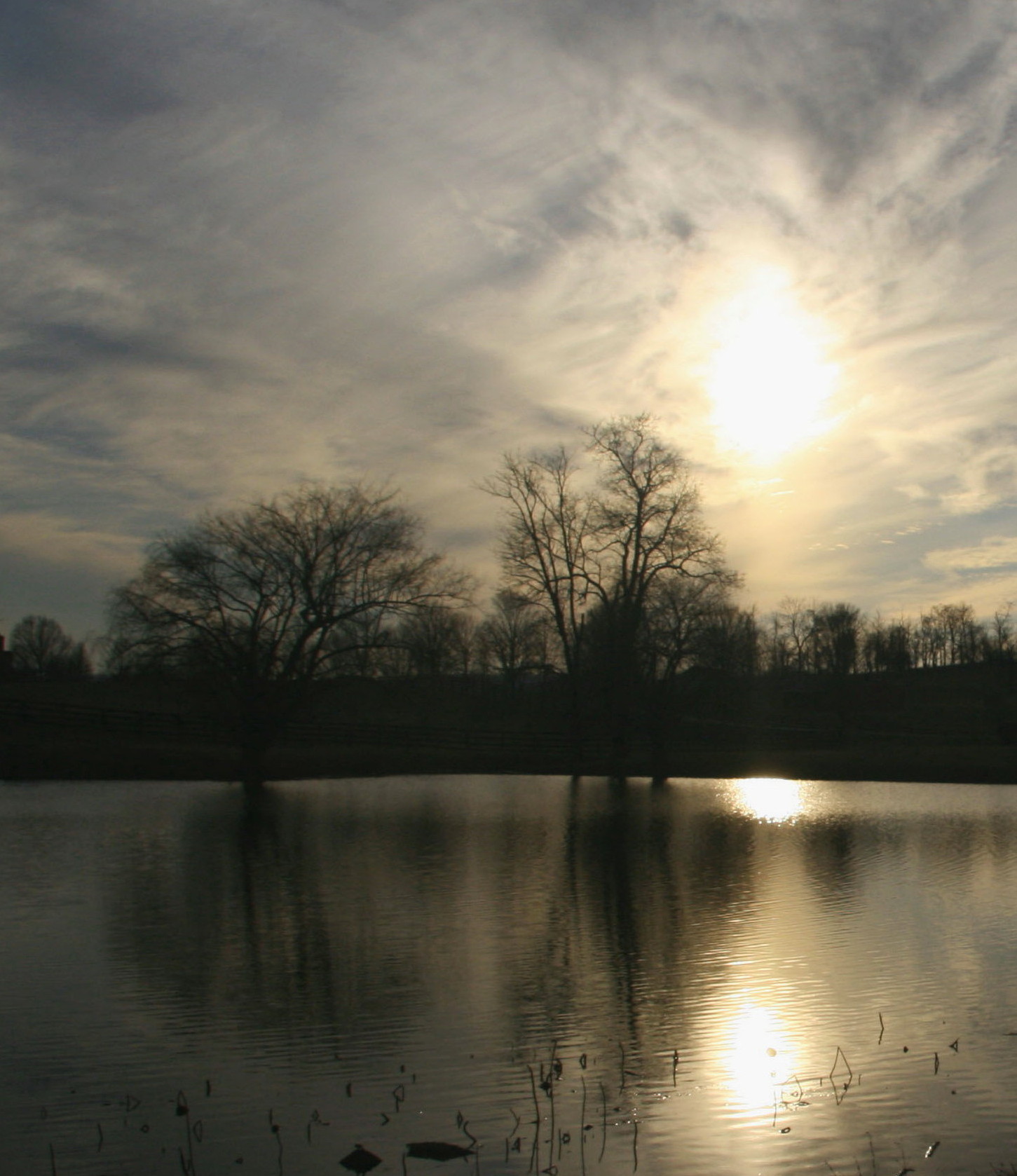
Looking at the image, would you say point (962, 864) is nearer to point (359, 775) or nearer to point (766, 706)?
point (359, 775)

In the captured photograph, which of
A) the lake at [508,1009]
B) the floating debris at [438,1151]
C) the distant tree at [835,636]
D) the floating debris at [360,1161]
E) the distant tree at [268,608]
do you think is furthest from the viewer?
the distant tree at [835,636]

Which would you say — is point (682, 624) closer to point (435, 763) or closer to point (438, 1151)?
point (435, 763)

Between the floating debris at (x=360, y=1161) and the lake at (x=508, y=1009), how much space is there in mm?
84

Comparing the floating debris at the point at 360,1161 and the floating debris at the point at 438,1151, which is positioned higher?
the floating debris at the point at 360,1161

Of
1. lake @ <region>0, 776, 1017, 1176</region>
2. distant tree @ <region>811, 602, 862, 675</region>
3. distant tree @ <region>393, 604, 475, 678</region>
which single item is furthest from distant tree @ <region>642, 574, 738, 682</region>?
distant tree @ <region>811, 602, 862, 675</region>

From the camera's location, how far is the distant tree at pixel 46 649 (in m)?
129

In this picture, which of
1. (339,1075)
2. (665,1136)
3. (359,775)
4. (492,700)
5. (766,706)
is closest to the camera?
(665,1136)

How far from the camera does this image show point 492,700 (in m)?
82.3

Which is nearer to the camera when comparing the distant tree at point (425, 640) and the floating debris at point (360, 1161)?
the floating debris at point (360, 1161)

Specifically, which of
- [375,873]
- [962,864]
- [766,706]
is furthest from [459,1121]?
[766,706]

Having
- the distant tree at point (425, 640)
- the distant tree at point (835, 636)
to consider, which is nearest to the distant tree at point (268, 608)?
the distant tree at point (425, 640)

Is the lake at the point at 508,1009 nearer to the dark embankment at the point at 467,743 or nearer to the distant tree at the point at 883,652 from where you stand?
the dark embankment at the point at 467,743

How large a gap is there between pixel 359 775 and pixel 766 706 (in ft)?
122

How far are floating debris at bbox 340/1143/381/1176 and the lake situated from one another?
84mm
